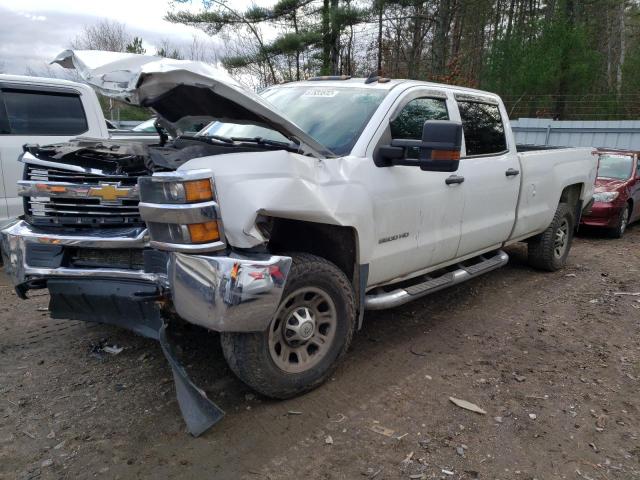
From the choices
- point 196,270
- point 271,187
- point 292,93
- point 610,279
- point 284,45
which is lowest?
point 610,279

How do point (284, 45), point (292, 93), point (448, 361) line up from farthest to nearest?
point (284, 45) < point (292, 93) < point (448, 361)

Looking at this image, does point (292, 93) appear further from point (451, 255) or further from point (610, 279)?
→ point (610, 279)

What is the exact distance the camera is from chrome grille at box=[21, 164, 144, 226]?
3.14m

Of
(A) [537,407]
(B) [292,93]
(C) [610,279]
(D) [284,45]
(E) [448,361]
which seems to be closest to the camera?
(A) [537,407]

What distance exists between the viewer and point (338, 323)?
337cm

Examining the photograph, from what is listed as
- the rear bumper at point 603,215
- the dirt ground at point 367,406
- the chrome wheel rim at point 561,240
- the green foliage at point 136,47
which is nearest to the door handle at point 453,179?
the dirt ground at point 367,406

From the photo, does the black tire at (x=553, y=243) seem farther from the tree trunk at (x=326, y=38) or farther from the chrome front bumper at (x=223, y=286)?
the tree trunk at (x=326, y=38)

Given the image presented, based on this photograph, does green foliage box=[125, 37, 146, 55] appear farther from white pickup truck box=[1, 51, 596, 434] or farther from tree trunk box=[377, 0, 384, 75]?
white pickup truck box=[1, 51, 596, 434]

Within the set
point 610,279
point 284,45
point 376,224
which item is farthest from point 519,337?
point 284,45

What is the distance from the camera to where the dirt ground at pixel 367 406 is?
2.70m

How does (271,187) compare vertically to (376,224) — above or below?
above

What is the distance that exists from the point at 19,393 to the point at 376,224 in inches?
101

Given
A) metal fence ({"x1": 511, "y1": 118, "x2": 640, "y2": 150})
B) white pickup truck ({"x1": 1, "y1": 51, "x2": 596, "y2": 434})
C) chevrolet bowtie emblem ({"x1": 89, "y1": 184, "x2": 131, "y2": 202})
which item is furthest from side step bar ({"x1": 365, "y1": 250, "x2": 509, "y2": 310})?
metal fence ({"x1": 511, "y1": 118, "x2": 640, "y2": 150})

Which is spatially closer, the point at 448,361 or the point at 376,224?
the point at 376,224
